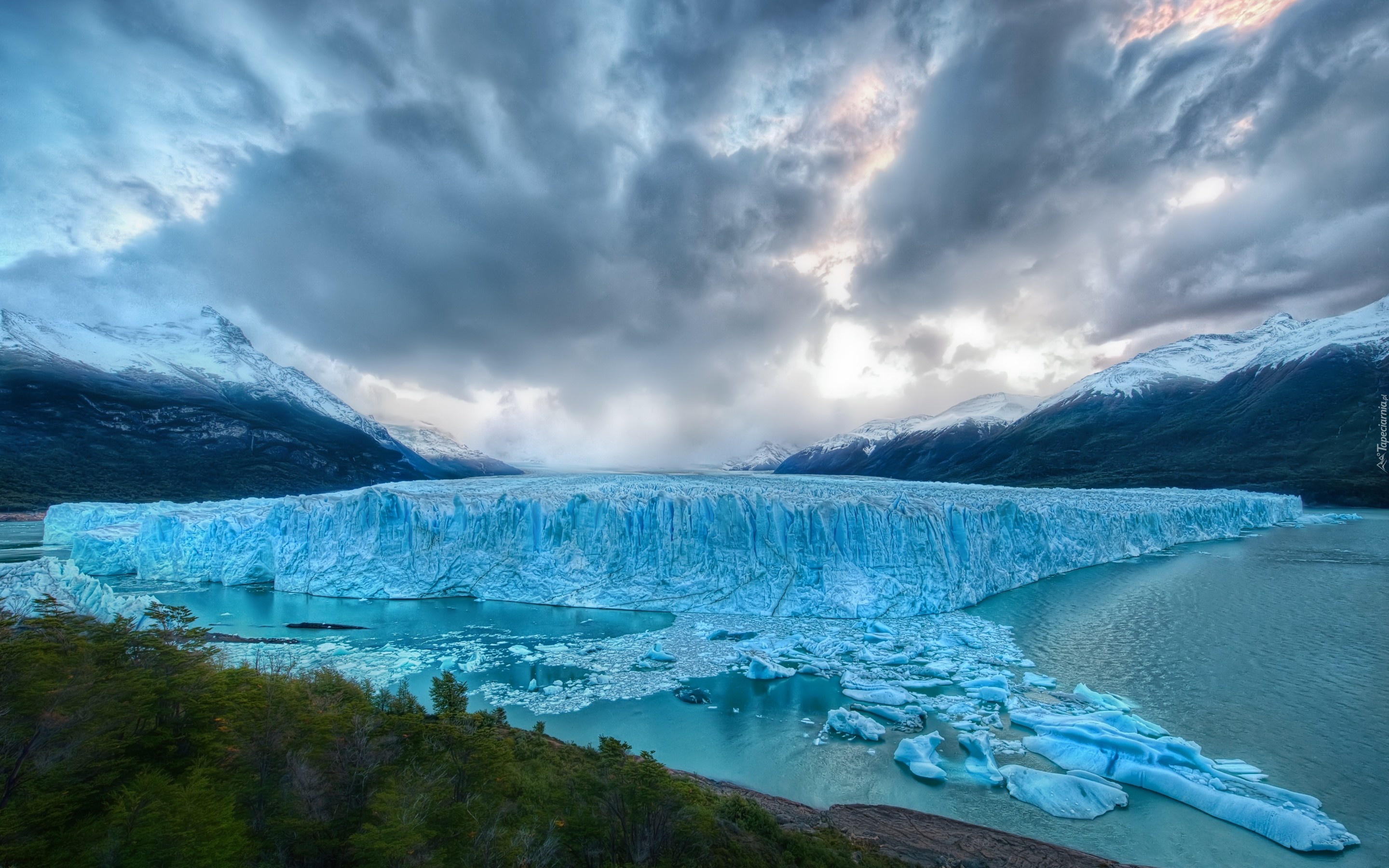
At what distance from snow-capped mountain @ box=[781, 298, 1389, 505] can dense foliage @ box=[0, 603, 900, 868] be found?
221 ft

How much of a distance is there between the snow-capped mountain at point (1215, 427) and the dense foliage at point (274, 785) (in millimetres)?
67442

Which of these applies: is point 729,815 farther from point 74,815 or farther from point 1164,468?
point 1164,468

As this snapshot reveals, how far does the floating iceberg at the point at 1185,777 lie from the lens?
23.6 ft

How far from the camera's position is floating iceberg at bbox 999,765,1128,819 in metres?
7.91

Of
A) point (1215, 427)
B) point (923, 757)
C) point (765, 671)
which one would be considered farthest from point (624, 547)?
point (1215, 427)

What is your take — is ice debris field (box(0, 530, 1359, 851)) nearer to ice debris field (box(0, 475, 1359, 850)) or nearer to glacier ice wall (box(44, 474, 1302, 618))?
ice debris field (box(0, 475, 1359, 850))

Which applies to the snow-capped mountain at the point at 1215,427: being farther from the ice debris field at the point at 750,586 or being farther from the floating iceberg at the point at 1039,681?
the floating iceberg at the point at 1039,681

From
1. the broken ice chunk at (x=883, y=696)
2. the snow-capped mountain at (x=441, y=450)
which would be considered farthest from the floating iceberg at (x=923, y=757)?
the snow-capped mountain at (x=441, y=450)

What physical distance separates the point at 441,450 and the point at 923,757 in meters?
177

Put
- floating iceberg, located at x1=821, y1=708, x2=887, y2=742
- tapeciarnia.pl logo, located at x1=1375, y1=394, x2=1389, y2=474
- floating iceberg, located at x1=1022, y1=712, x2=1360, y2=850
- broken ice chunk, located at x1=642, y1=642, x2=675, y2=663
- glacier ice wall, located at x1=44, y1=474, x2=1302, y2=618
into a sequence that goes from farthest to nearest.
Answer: tapeciarnia.pl logo, located at x1=1375, y1=394, x2=1389, y2=474 < glacier ice wall, located at x1=44, y1=474, x2=1302, y2=618 < broken ice chunk, located at x1=642, y1=642, x2=675, y2=663 < floating iceberg, located at x1=821, y1=708, x2=887, y2=742 < floating iceberg, located at x1=1022, y1=712, x2=1360, y2=850

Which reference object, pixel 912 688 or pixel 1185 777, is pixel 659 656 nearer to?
pixel 912 688

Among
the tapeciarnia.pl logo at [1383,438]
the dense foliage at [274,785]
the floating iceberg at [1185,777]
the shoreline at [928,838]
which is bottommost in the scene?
the shoreline at [928,838]

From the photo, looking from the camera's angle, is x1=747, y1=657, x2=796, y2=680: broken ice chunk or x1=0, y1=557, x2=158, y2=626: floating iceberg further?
x1=747, y1=657, x2=796, y2=680: broken ice chunk

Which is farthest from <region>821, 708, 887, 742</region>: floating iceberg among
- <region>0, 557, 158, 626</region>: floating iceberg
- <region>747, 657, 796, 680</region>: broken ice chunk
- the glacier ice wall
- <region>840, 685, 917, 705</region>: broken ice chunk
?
<region>0, 557, 158, 626</region>: floating iceberg
